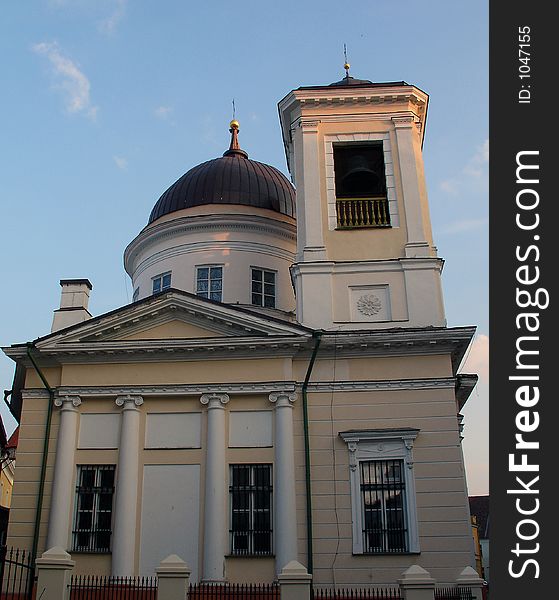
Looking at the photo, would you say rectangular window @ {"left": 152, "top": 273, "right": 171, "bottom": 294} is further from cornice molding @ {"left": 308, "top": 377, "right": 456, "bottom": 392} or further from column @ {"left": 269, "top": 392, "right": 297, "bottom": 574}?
cornice molding @ {"left": 308, "top": 377, "right": 456, "bottom": 392}

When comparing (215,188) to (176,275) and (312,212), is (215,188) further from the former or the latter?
(312,212)

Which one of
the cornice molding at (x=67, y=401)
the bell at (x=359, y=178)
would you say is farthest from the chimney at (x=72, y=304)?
the bell at (x=359, y=178)

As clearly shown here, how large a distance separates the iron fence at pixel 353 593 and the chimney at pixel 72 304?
8706 mm

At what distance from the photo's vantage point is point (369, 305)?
59.8 ft

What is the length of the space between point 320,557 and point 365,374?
4.06m

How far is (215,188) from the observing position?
24.7 meters

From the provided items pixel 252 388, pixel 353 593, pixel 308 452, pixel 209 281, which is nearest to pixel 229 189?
pixel 209 281

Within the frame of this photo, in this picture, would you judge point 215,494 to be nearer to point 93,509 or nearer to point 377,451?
point 93,509

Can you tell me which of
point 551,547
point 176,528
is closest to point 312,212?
point 176,528

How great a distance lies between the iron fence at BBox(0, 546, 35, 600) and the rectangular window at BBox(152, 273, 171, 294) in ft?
30.6

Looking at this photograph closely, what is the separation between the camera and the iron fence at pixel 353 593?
49.1 ft

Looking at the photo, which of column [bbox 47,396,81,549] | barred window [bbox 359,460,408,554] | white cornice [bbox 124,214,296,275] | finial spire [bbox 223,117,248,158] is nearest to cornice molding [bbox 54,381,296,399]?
column [bbox 47,396,81,549]

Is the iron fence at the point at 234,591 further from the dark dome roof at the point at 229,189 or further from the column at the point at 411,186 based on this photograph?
the dark dome roof at the point at 229,189

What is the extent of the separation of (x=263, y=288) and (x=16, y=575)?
10.7m
